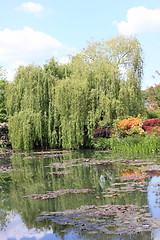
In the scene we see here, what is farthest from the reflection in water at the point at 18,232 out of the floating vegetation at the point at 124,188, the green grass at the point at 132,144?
the green grass at the point at 132,144

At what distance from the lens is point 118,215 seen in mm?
4895

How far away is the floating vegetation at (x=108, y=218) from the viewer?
4.31 metres

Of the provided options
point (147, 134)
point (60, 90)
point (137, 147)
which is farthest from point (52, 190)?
point (60, 90)

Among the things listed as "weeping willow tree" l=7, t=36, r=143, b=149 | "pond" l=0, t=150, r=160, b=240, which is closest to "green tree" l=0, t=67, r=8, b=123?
"weeping willow tree" l=7, t=36, r=143, b=149

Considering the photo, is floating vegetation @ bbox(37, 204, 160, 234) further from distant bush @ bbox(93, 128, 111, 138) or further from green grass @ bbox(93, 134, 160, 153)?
distant bush @ bbox(93, 128, 111, 138)

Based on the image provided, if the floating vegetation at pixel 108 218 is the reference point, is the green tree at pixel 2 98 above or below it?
above

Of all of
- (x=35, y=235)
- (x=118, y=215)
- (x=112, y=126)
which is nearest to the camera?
(x=35, y=235)

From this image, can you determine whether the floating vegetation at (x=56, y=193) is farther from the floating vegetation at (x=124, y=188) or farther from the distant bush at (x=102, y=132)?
the distant bush at (x=102, y=132)

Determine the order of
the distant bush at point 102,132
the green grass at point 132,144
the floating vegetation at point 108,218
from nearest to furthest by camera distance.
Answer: the floating vegetation at point 108,218 → the green grass at point 132,144 → the distant bush at point 102,132

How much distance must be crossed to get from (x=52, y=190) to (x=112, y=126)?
10.2 meters

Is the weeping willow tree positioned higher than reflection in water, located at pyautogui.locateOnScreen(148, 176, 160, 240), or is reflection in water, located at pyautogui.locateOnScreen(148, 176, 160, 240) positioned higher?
the weeping willow tree

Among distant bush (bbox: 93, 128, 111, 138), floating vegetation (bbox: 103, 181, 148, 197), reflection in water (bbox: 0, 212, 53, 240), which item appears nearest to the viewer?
reflection in water (bbox: 0, 212, 53, 240)

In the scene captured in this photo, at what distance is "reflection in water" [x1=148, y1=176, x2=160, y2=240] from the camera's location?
4.09 meters

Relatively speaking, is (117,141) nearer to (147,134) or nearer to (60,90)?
(147,134)
